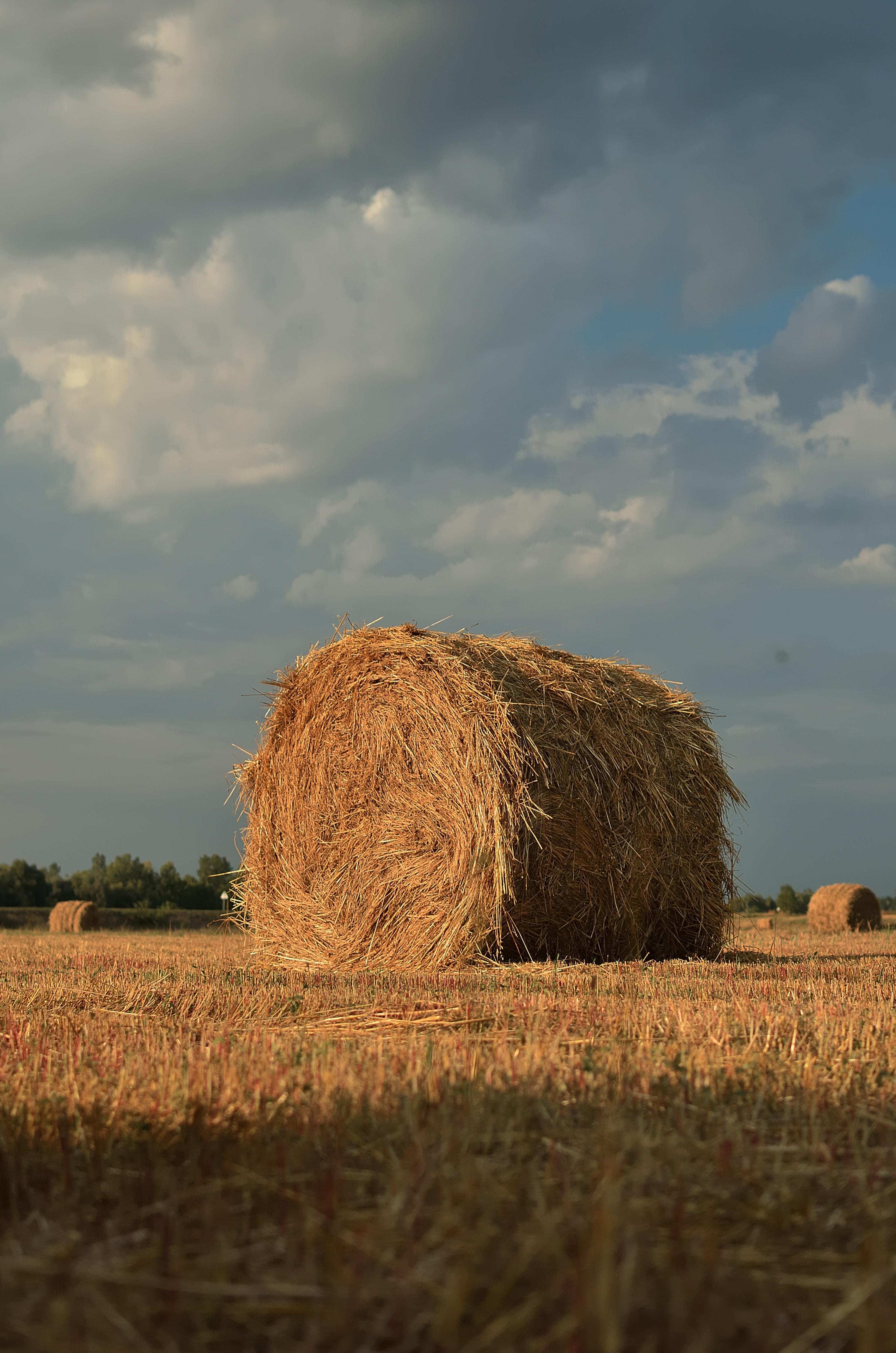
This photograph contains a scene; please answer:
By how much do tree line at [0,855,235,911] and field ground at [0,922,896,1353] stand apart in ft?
120

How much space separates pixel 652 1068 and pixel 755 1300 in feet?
6.06

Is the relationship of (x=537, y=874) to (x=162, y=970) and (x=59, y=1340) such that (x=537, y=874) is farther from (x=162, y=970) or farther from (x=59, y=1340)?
(x=59, y=1340)

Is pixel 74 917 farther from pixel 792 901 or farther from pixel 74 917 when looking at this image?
pixel 792 901

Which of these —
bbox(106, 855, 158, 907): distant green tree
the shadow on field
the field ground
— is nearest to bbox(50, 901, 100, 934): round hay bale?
bbox(106, 855, 158, 907): distant green tree

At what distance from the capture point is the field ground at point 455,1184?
1.83 metres

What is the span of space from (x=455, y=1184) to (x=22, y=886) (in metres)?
41.7

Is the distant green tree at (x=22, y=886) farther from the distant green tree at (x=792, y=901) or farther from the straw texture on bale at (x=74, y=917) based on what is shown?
the distant green tree at (x=792, y=901)

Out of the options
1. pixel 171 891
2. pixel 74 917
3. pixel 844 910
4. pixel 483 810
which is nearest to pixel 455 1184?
pixel 483 810

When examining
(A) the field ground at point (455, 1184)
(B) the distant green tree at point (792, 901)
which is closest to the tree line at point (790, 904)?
Answer: (B) the distant green tree at point (792, 901)

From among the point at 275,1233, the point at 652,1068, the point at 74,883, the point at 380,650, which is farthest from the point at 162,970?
the point at 74,883

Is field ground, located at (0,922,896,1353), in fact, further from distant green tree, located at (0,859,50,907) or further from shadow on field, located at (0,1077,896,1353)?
distant green tree, located at (0,859,50,907)

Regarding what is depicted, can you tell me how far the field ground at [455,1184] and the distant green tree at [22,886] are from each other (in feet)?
125

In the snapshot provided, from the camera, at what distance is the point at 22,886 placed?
40594mm

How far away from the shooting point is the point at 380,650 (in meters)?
10.6
